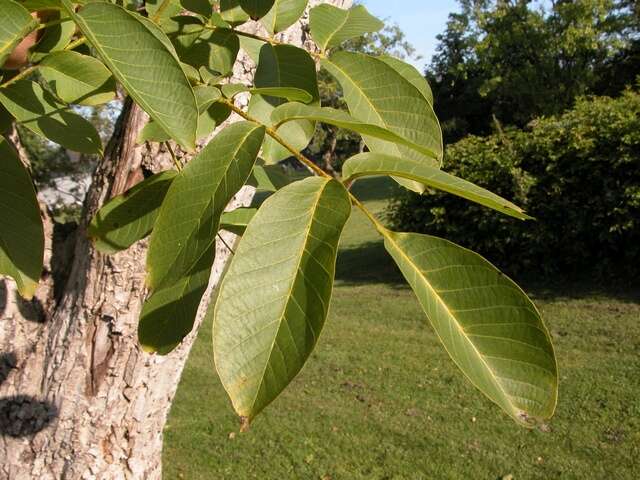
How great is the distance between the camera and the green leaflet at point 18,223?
0.76m

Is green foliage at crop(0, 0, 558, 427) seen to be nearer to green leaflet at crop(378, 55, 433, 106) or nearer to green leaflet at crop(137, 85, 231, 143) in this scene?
green leaflet at crop(137, 85, 231, 143)

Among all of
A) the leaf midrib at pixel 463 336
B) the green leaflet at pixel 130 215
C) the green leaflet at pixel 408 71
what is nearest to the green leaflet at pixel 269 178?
the green leaflet at pixel 130 215

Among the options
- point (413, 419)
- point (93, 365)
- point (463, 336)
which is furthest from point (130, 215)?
point (413, 419)

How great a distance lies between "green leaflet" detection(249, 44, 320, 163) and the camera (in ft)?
2.78

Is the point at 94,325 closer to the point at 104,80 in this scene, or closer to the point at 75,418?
the point at 75,418

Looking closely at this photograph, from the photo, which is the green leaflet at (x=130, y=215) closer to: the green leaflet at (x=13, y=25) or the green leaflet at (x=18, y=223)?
the green leaflet at (x=18, y=223)

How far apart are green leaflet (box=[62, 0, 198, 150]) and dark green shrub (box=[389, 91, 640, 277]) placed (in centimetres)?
720

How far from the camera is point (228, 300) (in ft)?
1.74

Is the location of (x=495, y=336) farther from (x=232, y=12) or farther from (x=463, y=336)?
(x=232, y=12)

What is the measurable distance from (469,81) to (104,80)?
24492mm

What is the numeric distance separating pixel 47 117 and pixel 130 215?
0.20m

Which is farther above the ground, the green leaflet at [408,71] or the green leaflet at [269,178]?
the green leaflet at [408,71]

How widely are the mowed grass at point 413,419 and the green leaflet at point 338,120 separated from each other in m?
3.74

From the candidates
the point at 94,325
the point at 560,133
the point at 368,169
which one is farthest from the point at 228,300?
the point at 560,133
